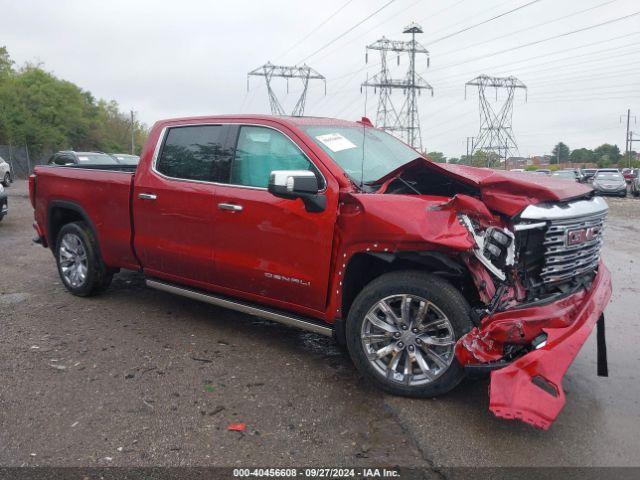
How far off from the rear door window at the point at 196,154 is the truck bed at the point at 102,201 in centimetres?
48

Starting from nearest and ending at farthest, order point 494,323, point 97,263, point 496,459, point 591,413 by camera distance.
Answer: point 496,459
point 494,323
point 591,413
point 97,263

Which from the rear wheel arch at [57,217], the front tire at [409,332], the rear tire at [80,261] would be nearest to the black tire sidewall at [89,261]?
the rear tire at [80,261]

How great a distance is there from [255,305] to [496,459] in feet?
7.08

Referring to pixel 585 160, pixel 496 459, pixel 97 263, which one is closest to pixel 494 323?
pixel 496 459

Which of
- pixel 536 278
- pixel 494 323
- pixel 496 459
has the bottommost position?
pixel 496 459

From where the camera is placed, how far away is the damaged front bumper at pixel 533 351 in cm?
303

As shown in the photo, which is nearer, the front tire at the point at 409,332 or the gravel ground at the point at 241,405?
the gravel ground at the point at 241,405

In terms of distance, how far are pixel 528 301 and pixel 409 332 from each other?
0.76 m

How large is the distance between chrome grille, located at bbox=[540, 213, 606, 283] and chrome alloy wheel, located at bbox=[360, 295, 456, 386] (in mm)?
719

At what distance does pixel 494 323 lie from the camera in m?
3.35

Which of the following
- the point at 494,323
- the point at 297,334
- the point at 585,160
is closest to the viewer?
the point at 494,323

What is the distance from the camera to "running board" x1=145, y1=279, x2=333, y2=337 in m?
4.11

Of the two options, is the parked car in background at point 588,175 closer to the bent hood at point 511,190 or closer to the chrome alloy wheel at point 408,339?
the bent hood at point 511,190

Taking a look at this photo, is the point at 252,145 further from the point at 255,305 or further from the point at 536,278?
the point at 536,278
